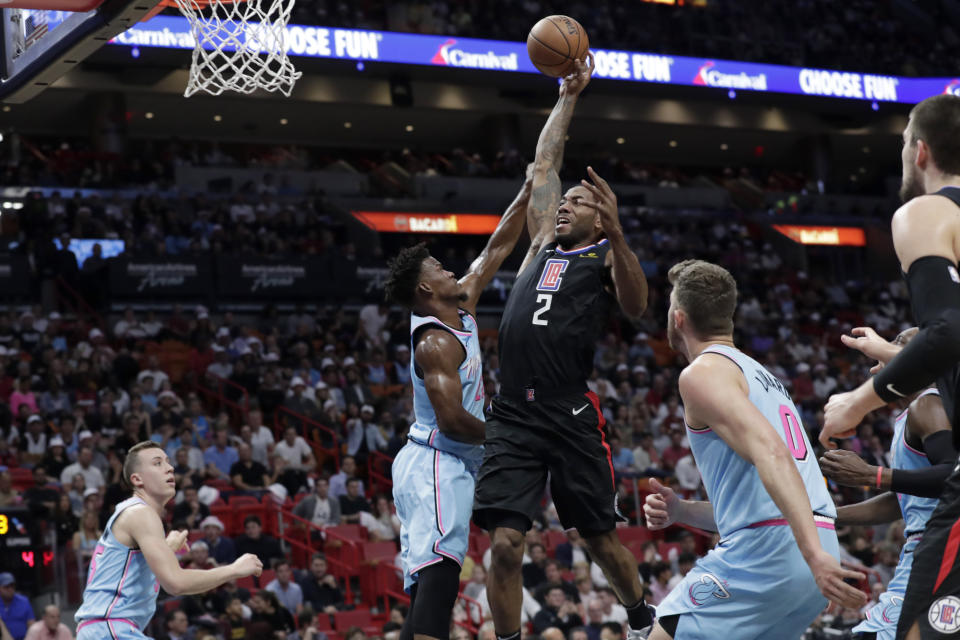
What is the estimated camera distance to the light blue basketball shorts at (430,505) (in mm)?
5277

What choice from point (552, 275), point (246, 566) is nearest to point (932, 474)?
point (552, 275)

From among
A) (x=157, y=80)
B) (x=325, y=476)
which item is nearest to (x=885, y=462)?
(x=325, y=476)

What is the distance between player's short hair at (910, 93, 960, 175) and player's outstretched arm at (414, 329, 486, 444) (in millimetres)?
2591

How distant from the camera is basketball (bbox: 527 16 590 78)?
6281 millimetres

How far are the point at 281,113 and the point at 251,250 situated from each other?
796cm

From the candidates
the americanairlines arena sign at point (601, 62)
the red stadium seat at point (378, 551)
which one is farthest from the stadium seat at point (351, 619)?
the americanairlines arena sign at point (601, 62)

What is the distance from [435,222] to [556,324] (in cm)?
1949

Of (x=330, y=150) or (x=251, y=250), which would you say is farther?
(x=330, y=150)

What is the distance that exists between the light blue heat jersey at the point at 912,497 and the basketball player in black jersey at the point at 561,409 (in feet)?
4.06

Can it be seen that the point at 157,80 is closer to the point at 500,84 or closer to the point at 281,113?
the point at 281,113

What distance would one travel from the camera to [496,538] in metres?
5.20

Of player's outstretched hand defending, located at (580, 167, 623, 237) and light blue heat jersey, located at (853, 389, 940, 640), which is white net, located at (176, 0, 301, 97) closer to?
player's outstretched hand defending, located at (580, 167, 623, 237)

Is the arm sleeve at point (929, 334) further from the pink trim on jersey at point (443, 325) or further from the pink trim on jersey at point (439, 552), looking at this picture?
the pink trim on jersey at point (443, 325)

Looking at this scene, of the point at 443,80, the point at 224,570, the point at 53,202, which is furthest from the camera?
the point at 443,80
